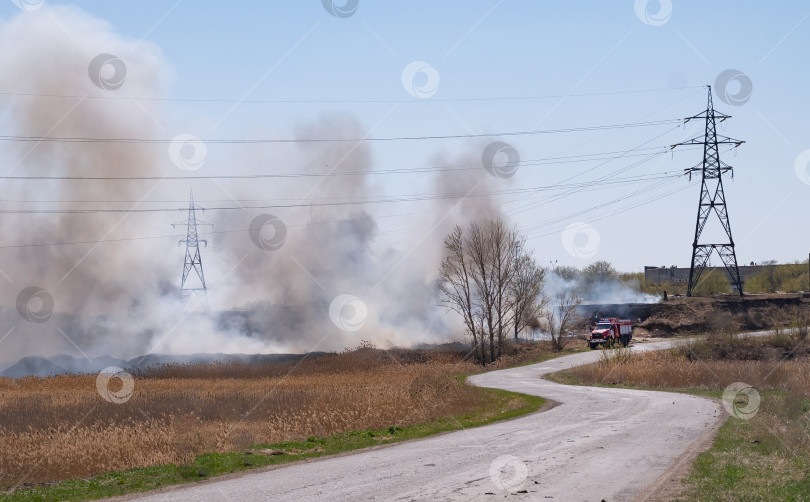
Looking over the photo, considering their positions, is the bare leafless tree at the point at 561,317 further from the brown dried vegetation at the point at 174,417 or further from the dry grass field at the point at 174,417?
A: the brown dried vegetation at the point at 174,417

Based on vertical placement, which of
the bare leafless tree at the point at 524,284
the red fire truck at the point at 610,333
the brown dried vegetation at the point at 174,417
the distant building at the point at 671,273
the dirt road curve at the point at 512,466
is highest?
the distant building at the point at 671,273

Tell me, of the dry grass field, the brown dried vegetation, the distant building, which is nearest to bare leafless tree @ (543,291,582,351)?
the dry grass field

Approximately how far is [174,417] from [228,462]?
9.06 m

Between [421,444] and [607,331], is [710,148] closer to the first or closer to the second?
[607,331]

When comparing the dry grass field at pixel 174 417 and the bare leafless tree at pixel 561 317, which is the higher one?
the bare leafless tree at pixel 561 317

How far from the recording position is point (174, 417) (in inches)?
1029

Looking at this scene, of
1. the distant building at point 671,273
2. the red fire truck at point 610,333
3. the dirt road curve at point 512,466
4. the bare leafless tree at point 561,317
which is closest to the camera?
the dirt road curve at point 512,466

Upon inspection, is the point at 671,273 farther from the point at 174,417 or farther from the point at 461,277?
the point at 174,417

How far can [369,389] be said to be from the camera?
3300cm

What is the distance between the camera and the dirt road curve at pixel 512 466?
13664mm

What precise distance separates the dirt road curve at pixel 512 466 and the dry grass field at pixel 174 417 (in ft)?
14.4

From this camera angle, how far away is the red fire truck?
210ft

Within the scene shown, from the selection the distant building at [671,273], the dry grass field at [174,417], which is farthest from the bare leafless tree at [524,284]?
the distant building at [671,273]

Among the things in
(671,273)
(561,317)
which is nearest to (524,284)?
(561,317)
